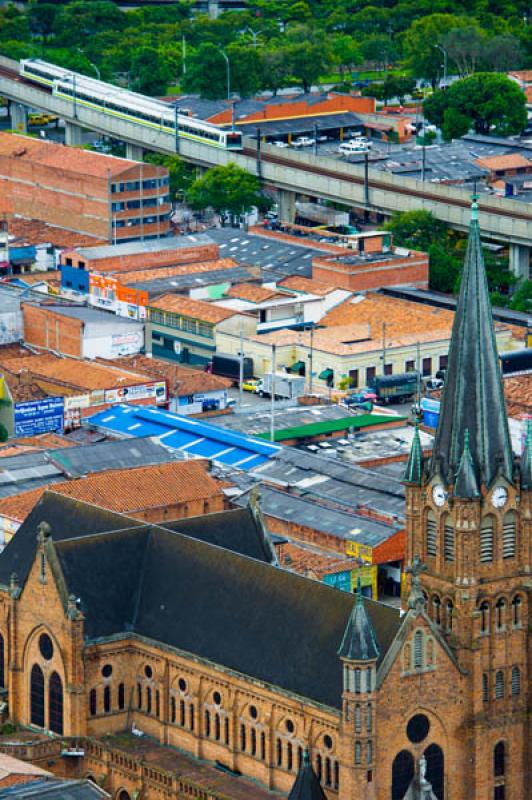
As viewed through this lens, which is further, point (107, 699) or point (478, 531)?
point (107, 699)

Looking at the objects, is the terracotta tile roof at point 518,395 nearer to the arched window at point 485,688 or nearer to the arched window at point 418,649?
the arched window at point 485,688

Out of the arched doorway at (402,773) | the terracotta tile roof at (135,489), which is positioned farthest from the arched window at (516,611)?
the terracotta tile roof at (135,489)

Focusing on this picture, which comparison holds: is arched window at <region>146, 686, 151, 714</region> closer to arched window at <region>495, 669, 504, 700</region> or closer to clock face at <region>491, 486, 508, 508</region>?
arched window at <region>495, 669, 504, 700</region>

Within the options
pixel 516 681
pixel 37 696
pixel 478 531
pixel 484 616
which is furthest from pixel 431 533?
pixel 37 696

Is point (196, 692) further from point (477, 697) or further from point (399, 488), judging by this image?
point (399, 488)

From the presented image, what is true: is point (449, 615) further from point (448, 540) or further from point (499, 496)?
point (499, 496)

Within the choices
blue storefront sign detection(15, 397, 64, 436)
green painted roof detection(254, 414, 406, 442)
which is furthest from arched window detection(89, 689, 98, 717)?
blue storefront sign detection(15, 397, 64, 436)

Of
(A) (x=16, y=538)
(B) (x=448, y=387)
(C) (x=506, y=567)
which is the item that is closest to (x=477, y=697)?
(C) (x=506, y=567)
